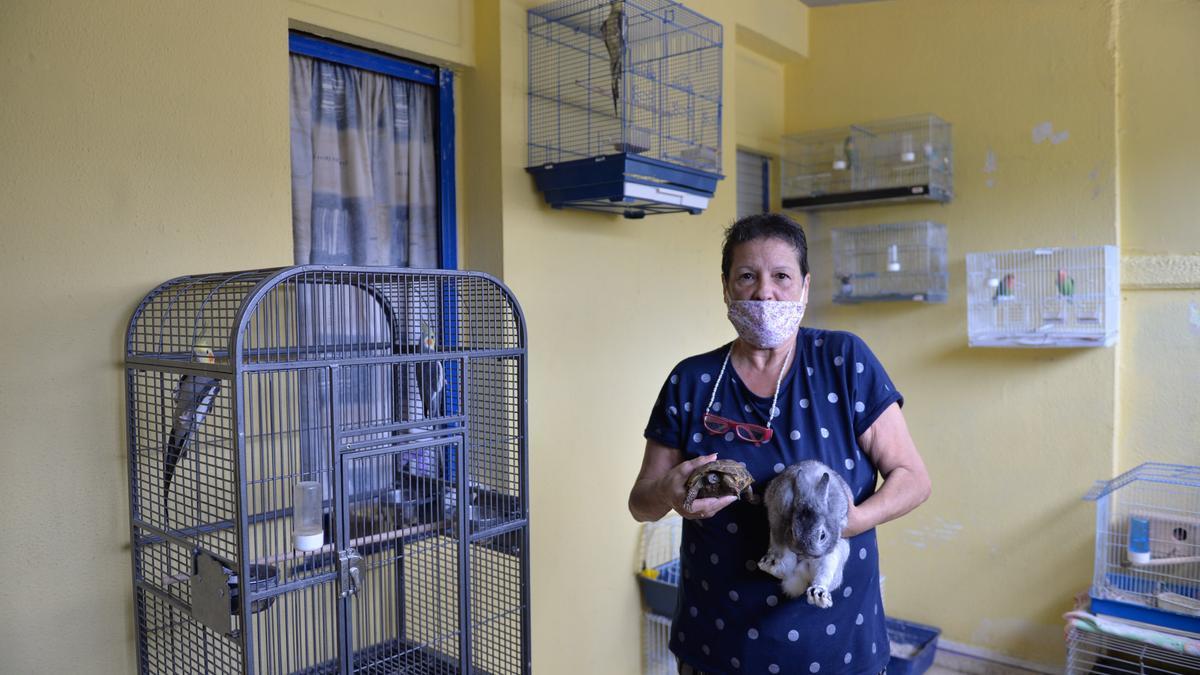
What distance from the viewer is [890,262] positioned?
3.73 metres

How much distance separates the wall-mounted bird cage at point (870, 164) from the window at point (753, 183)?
9 cm

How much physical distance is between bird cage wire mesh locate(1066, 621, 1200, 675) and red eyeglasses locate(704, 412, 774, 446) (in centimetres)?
201

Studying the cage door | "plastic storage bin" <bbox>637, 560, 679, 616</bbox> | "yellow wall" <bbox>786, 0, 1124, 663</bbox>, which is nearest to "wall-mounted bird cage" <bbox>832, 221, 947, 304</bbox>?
"yellow wall" <bbox>786, 0, 1124, 663</bbox>

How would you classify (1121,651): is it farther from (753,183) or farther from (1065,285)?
(753,183)

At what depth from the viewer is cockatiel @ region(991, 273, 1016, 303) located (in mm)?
3418

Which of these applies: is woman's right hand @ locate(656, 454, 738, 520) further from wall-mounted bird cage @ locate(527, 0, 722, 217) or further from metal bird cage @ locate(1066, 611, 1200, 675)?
metal bird cage @ locate(1066, 611, 1200, 675)

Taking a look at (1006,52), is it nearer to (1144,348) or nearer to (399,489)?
(1144,348)

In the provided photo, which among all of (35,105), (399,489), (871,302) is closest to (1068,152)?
(871,302)

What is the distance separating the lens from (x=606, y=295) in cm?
290

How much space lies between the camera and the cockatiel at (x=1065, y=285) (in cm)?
329

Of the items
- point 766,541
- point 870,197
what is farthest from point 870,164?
point 766,541

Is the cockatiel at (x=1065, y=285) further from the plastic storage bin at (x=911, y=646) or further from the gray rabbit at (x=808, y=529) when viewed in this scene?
the gray rabbit at (x=808, y=529)

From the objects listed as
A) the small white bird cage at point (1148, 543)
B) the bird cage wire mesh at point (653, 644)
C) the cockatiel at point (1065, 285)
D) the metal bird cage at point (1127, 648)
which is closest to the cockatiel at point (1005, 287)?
the cockatiel at point (1065, 285)

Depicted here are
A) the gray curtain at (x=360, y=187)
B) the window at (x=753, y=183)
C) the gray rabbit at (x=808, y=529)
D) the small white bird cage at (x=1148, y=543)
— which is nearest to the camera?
the gray rabbit at (x=808, y=529)
